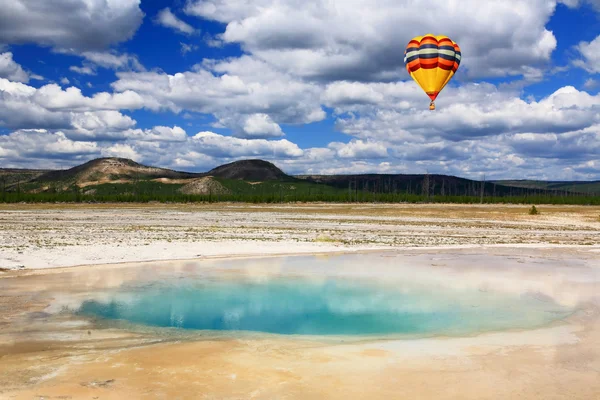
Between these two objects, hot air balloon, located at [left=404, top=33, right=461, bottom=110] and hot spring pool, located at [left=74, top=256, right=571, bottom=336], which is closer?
hot spring pool, located at [left=74, top=256, right=571, bottom=336]

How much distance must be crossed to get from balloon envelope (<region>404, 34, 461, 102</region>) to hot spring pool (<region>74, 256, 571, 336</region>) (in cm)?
2821

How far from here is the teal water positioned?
14953mm

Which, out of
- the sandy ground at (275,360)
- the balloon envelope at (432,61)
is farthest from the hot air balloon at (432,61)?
the sandy ground at (275,360)

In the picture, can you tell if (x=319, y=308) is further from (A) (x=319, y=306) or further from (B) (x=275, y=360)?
(B) (x=275, y=360)

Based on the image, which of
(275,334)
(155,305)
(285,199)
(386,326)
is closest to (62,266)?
(155,305)

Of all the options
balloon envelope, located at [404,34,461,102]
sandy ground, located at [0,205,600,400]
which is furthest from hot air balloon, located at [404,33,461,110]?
sandy ground, located at [0,205,600,400]

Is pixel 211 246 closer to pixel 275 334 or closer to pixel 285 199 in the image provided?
pixel 275 334

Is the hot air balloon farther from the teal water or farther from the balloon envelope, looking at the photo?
the teal water

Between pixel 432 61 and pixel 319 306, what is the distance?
33.3 metres

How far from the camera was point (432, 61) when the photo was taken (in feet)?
148

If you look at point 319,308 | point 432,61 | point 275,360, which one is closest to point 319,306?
point 319,308

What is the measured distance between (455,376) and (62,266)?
65.7 feet

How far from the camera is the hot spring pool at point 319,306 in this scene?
14969 millimetres

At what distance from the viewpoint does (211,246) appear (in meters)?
33.9
